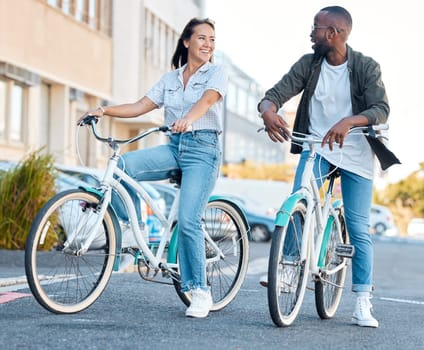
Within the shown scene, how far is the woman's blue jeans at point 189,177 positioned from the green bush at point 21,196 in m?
6.09

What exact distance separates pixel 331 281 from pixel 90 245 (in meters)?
1.65

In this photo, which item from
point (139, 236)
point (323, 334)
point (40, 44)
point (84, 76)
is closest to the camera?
point (323, 334)

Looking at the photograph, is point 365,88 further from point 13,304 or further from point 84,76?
point 84,76

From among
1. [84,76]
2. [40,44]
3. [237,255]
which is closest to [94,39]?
[84,76]

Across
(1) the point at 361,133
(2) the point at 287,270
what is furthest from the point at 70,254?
(1) the point at 361,133

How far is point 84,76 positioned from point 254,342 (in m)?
27.2

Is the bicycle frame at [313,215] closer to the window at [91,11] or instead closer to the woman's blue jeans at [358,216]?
the woman's blue jeans at [358,216]

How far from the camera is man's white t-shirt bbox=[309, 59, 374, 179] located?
6.69 m

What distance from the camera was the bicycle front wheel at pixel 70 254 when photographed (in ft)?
19.8

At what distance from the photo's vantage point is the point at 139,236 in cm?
659

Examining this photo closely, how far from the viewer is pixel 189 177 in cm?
662

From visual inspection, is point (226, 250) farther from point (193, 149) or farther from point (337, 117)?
point (337, 117)

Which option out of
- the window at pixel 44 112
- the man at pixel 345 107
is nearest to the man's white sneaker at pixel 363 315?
the man at pixel 345 107

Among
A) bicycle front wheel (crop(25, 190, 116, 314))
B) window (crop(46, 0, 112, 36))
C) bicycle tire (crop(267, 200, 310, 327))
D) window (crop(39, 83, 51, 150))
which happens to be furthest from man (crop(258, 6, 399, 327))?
window (crop(39, 83, 51, 150))
